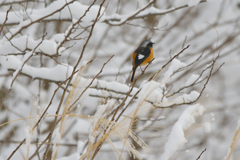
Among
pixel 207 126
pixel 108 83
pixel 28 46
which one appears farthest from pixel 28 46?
pixel 207 126

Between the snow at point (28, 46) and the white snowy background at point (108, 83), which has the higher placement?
the snow at point (28, 46)

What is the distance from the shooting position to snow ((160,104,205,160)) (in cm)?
128

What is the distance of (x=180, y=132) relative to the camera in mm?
1342

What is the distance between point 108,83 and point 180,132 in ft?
5.48

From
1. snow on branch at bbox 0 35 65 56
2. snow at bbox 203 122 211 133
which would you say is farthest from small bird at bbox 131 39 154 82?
snow at bbox 203 122 211 133

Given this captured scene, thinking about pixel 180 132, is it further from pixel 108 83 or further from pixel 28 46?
pixel 28 46

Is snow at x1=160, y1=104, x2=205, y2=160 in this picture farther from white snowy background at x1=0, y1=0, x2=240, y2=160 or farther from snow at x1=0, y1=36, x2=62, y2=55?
snow at x1=0, y1=36, x2=62, y2=55

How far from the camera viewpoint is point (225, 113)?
8.84m

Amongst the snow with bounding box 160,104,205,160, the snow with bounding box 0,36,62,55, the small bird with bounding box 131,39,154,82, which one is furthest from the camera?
Result: the small bird with bounding box 131,39,154,82

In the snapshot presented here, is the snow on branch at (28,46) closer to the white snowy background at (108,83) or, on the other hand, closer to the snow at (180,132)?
the white snowy background at (108,83)

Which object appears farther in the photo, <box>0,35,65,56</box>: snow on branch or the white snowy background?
<box>0,35,65,56</box>: snow on branch

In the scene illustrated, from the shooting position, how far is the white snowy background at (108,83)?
1.35 m

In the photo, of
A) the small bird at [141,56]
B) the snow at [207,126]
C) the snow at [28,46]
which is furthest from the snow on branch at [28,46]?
the snow at [207,126]

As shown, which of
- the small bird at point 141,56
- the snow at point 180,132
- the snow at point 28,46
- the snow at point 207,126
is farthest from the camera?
the small bird at point 141,56
